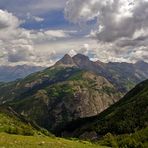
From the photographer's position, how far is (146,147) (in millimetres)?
151375

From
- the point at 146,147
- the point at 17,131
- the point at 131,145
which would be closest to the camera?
the point at 17,131

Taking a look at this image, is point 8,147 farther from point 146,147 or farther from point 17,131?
point 146,147

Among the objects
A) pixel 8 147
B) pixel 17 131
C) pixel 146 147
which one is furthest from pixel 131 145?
pixel 8 147

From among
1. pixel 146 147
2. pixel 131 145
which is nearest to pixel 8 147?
pixel 146 147

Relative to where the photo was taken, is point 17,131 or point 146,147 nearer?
point 17,131

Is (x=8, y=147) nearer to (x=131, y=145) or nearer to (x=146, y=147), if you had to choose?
(x=146, y=147)

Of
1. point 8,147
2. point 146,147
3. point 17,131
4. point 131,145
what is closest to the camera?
point 8,147

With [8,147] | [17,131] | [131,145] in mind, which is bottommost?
[131,145]

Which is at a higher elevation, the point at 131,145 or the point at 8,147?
the point at 8,147

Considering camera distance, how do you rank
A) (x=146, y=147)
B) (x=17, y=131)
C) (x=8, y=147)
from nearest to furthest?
1. (x=8, y=147)
2. (x=17, y=131)
3. (x=146, y=147)

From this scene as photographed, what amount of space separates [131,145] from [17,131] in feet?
188

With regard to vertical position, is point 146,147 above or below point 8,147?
below

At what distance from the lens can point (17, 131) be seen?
138375 mm

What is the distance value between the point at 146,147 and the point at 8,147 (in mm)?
119650
